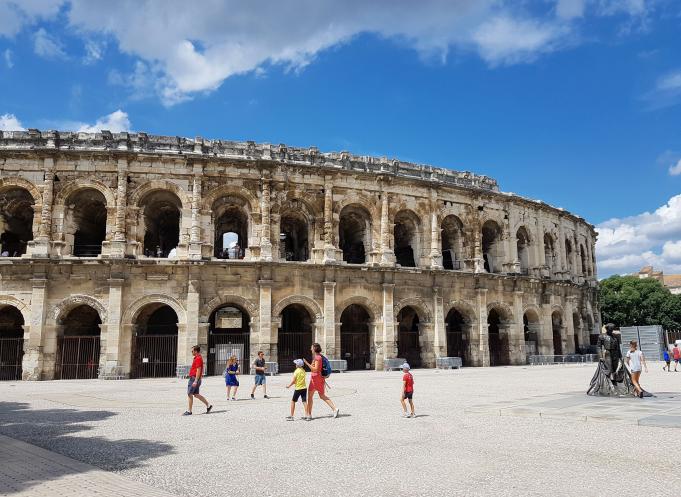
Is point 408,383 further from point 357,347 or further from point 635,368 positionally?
point 357,347

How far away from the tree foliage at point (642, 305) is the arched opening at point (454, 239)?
27.5 m

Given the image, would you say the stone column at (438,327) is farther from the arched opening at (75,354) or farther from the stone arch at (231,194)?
the arched opening at (75,354)

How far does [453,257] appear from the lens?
2647 cm

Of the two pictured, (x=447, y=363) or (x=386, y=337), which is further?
(x=447, y=363)

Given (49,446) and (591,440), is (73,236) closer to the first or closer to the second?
(49,446)

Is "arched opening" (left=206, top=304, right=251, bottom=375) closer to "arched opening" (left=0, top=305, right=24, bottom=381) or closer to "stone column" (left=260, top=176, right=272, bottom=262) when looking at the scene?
"stone column" (left=260, top=176, right=272, bottom=262)

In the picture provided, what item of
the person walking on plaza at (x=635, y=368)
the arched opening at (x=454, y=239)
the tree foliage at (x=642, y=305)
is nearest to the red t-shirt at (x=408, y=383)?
the person walking on plaza at (x=635, y=368)

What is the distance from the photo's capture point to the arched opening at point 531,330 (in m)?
27.9

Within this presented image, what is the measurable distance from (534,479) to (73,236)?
2046 centimetres

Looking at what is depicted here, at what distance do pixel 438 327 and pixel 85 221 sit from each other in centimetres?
1630

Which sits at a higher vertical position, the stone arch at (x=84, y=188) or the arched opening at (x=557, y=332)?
the stone arch at (x=84, y=188)

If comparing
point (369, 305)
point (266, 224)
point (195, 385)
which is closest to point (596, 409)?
point (195, 385)

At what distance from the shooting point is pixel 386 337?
74.3 feet

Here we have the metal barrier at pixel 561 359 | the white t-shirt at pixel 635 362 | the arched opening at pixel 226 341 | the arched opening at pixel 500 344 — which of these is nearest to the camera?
the white t-shirt at pixel 635 362
